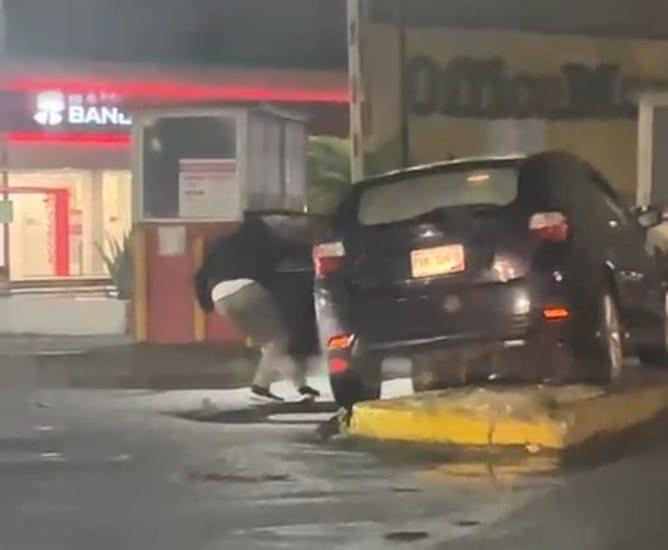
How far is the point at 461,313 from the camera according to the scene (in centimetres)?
1113

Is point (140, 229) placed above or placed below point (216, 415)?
above

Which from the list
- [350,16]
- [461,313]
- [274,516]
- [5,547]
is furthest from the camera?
[350,16]

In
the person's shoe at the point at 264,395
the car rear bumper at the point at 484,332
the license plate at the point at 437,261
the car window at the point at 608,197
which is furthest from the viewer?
the person's shoe at the point at 264,395

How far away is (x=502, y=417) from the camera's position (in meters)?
10.3

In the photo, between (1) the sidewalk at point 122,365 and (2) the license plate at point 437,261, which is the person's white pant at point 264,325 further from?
(2) the license plate at point 437,261

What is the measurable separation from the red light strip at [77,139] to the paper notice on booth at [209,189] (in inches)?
346

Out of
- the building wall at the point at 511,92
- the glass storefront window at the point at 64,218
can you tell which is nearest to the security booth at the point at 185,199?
the building wall at the point at 511,92

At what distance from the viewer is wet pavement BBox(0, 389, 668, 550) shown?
25.4 ft

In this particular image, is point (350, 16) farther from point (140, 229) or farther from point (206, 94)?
point (206, 94)

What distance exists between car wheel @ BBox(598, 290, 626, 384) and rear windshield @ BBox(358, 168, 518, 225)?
0.96 meters

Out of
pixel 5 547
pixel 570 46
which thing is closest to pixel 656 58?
pixel 570 46

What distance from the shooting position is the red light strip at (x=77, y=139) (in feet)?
89.1

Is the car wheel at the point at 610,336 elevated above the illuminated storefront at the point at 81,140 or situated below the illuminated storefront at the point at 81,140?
below

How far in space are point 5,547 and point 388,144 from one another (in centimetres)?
1474
